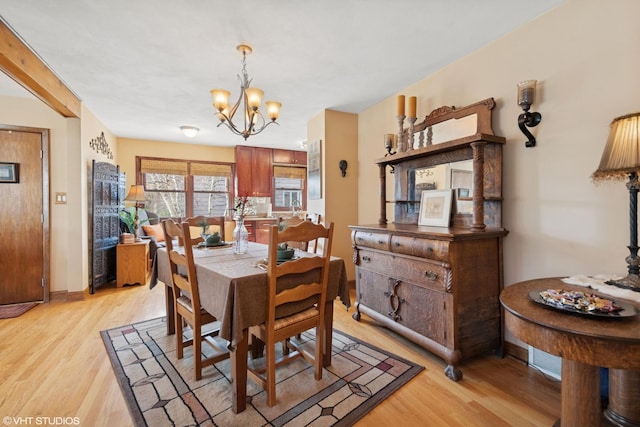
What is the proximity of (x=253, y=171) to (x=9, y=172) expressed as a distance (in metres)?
3.66

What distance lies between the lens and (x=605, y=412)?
1.49 m

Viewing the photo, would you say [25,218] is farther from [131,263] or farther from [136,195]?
[136,195]

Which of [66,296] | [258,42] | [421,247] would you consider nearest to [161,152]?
[66,296]

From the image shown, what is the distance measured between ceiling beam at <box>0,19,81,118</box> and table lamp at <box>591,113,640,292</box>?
371 cm

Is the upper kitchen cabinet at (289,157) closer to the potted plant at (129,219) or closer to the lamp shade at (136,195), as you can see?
the lamp shade at (136,195)

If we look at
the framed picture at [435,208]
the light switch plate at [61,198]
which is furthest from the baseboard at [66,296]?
the framed picture at [435,208]

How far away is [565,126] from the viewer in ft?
6.15

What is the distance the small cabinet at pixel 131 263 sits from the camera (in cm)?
415

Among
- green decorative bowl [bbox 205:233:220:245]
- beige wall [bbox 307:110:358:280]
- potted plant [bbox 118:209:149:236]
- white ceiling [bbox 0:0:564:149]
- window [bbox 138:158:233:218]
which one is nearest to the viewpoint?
white ceiling [bbox 0:0:564:149]

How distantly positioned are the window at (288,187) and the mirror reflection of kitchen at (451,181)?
4.15m

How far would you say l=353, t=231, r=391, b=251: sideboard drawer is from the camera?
243 cm

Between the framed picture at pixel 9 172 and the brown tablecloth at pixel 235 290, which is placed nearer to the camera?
the brown tablecloth at pixel 235 290

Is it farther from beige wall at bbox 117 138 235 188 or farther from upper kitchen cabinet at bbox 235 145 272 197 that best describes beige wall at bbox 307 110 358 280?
beige wall at bbox 117 138 235 188

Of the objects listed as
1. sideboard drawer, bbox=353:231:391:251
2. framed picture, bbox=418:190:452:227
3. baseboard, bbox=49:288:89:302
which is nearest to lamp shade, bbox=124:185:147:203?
baseboard, bbox=49:288:89:302
